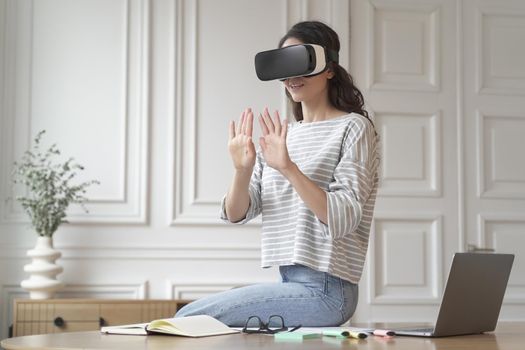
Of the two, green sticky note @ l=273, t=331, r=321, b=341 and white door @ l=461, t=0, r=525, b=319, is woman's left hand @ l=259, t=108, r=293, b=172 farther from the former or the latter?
white door @ l=461, t=0, r=525, b=319

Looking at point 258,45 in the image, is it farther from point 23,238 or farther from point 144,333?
point 144,333

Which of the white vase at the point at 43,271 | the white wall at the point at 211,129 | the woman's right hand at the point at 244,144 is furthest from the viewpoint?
the white wall at the point at 211,129

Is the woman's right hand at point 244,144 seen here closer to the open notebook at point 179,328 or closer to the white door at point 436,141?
the open notebook at point 179,328

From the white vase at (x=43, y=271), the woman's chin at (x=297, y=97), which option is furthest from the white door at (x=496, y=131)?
the woman's chin at (x=297, y=97)

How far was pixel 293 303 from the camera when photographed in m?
1.81

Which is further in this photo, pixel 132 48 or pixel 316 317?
pixel 132 48

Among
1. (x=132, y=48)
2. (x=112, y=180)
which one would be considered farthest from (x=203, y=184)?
(x=132, y=48)

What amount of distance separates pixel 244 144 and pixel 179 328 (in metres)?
0.47

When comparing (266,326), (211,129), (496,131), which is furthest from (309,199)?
(496,131)

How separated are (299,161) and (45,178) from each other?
5.59ft

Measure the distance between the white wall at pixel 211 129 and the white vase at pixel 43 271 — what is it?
0.18 meters

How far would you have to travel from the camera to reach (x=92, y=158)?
3623 mm

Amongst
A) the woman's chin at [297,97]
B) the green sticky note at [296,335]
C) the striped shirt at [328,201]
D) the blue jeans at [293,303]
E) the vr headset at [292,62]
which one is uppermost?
the vr headset at [292,62]

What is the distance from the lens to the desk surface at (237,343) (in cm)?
134
